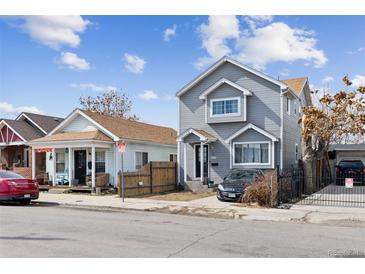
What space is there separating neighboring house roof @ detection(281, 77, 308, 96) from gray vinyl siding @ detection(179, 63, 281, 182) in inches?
155

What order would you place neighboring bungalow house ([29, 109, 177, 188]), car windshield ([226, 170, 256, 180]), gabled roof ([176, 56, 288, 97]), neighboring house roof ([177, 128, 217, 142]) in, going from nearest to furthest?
car windshield ([226, 170, 256, 180]) → gabled roof ([176, 56, 288, 97]) → neighboring house roof ([177, 128, 217, 142]) → neighboring bungalow house ([29, 109, 177, 188])

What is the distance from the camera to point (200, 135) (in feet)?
A: 74.0

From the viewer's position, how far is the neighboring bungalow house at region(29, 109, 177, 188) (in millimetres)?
23062

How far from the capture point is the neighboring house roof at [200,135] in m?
22.5

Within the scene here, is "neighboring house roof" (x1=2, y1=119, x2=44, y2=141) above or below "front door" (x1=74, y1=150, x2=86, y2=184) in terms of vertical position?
above

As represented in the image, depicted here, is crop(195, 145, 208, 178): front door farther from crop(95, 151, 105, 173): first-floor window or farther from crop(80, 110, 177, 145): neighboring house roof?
crop(95, 151, 105, 173): first-floor window

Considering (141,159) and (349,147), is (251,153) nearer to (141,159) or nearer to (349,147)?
(141,159)

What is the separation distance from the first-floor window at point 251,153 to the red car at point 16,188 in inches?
443

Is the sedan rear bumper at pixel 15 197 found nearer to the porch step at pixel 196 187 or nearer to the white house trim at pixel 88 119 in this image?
the white house trim at pixel 88 119

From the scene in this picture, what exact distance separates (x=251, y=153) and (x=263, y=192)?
6.80 metres

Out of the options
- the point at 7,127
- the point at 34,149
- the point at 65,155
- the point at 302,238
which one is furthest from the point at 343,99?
the point at 7,127

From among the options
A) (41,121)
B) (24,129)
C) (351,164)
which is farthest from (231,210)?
(41,121)

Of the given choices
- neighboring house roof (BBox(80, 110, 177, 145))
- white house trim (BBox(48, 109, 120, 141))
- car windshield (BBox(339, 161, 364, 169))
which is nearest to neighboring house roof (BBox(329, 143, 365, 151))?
car windshield (BBox(339, 161, 364, 169))

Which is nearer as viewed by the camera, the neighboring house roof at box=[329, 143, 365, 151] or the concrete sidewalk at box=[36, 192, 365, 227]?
the concrete sidewalk at box=[36, 192, 365, 227]
